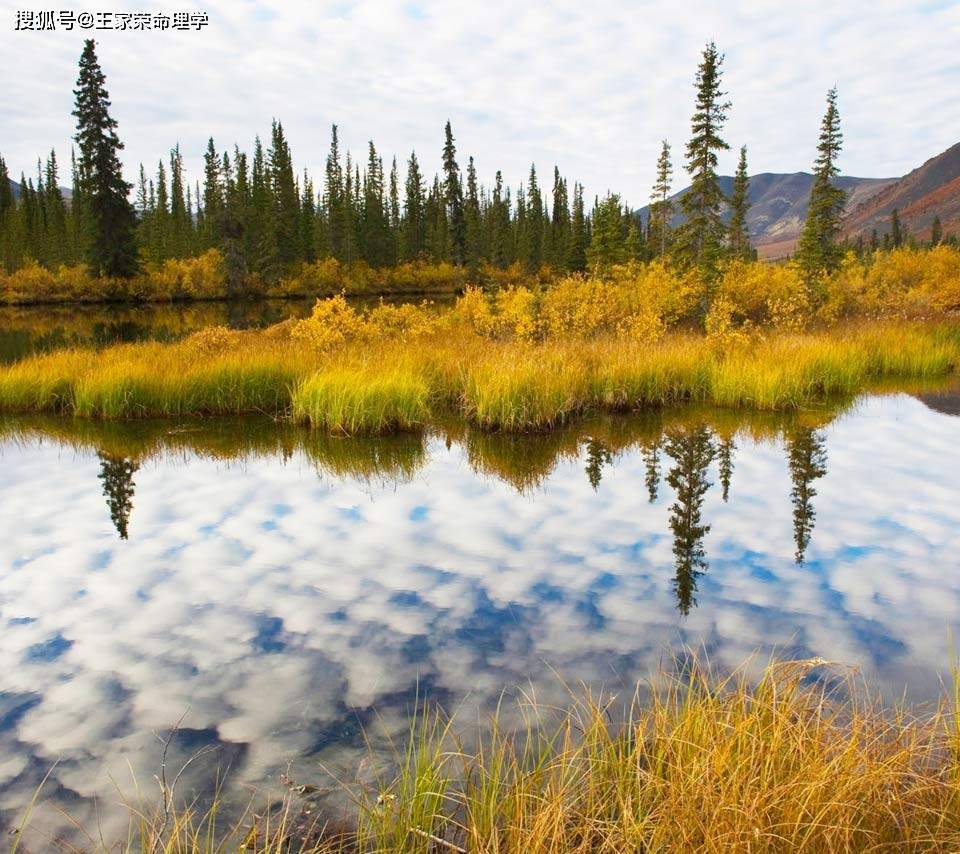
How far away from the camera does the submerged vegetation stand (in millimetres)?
12609

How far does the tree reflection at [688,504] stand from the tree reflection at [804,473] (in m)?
0.98

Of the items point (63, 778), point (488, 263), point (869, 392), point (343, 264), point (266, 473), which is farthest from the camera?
point (488, 263)

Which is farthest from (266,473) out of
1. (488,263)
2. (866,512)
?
(488,263)

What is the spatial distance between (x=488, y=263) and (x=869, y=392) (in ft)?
217

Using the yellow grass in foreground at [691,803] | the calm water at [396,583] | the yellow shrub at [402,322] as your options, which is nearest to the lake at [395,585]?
the calm water at [396,583]

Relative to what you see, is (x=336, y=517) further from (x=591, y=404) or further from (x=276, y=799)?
(x=591, y=404)

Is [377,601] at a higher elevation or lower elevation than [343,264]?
lower

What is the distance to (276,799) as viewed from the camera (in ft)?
11.3

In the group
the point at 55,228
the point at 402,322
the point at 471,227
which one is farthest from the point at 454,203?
the point at 402,322

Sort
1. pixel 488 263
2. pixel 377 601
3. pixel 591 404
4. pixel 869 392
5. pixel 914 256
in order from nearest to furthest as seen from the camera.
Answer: pixel 377 601
pixel 591 404
pixel 869 392
pixel 914 256
pixel 488 263

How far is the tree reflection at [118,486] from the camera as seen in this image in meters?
8.12

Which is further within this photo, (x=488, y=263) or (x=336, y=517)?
(x=488, y=263)

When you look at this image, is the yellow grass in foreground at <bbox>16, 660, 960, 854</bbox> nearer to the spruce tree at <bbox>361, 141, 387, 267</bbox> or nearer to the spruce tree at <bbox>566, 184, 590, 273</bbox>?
the spruce tree at <bbox>566, 184, 590, 273</bbox>

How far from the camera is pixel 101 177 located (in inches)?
1891
